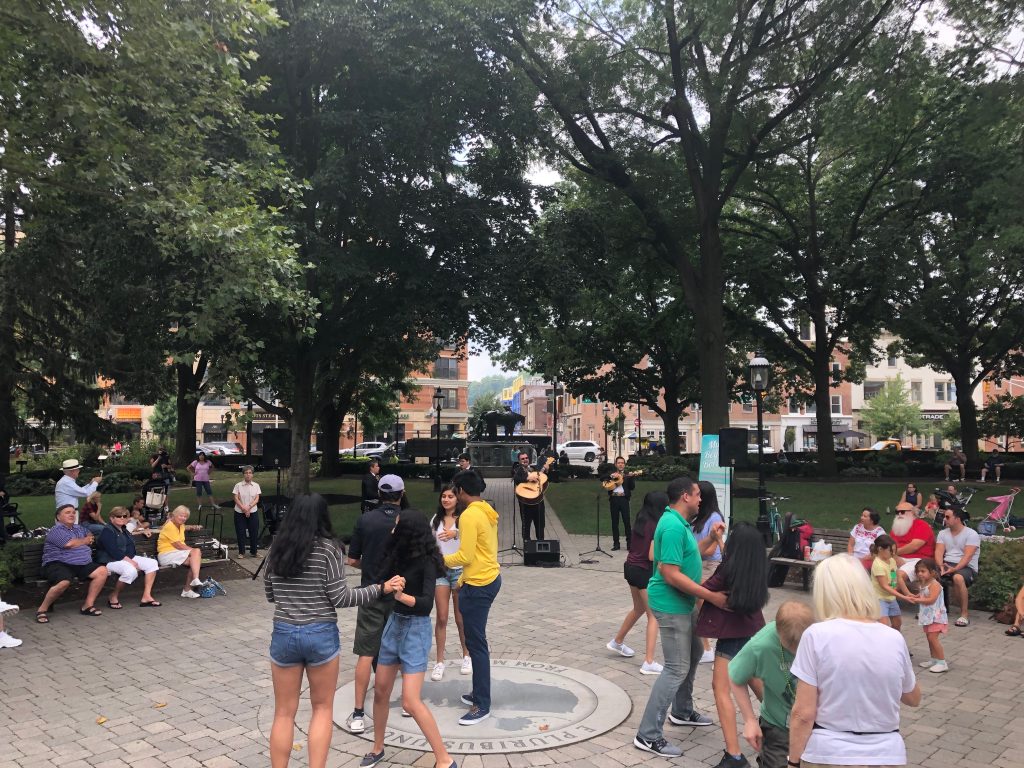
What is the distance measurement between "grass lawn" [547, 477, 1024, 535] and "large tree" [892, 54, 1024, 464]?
6289mm

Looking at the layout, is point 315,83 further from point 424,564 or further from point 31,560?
point 424,564

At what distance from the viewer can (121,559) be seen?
33.0 feet

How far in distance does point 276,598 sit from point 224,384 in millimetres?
11037

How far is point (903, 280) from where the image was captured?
88.4 ft

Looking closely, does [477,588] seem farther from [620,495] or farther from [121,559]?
[620,495]

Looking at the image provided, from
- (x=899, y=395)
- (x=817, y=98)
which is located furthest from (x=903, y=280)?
(x=899, y=395)

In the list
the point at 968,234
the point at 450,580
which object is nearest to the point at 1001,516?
the point at 968,234

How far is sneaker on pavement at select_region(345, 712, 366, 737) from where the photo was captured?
18.1 ft

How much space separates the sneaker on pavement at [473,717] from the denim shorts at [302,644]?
70.6 inches

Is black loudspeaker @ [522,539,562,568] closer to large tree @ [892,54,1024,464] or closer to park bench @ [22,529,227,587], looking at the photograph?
park bench @ [22,529,227,587]

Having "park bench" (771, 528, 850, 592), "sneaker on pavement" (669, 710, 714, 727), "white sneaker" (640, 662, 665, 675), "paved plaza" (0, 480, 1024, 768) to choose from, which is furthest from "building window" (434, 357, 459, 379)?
"sneaker on pavement" (669, 710, 714, 727)

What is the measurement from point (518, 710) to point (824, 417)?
28.8 meters

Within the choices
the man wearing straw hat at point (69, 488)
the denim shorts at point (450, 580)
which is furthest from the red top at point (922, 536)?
the man wearing straw hat at point (69, 488)

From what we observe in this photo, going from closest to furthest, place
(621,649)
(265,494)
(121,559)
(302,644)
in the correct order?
(302,644) → (621,649) → (121,559) → (265,494)
